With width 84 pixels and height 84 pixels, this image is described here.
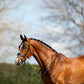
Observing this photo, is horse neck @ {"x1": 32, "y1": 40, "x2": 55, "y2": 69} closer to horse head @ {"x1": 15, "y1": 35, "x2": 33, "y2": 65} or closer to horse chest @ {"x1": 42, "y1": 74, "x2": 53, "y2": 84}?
horse head @ {"x1": 15, "y1": 35, "x2": 33, "y2": 65}

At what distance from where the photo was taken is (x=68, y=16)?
1444cm

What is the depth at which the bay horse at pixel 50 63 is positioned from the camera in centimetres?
543

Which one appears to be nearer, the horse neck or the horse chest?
the horse chest

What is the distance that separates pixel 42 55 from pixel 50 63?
40 centimetres

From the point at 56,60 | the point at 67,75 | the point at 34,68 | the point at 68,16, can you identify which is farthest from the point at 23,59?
the point at 68,16

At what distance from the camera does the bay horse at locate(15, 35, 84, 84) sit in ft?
17.8

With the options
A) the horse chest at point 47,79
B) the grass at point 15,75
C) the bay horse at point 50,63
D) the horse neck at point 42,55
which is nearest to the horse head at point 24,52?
the bay horse at point 50,63

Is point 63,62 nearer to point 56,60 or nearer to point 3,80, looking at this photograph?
point 56,60

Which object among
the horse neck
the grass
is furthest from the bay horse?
the grass

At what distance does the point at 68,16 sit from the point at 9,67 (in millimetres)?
6955

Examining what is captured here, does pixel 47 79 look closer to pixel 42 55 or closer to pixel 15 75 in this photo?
pixel 42 55

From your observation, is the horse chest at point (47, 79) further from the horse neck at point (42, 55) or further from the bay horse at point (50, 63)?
the horse neck at point (42, 55)

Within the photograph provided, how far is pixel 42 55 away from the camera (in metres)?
5.57

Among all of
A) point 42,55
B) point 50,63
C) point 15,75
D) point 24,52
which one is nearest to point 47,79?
point 50,63
